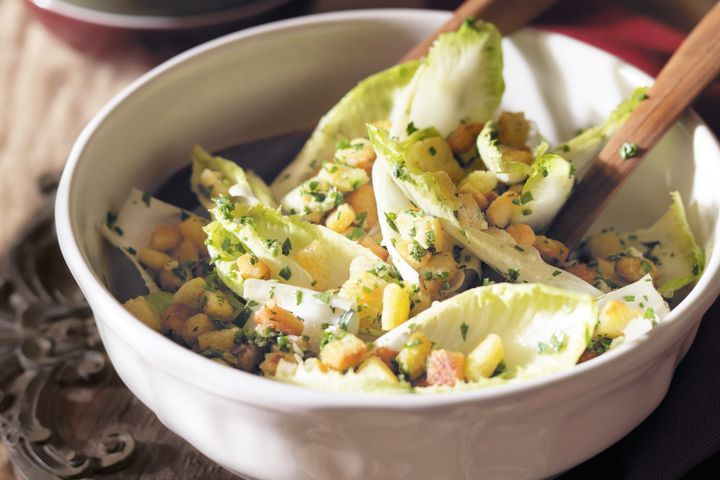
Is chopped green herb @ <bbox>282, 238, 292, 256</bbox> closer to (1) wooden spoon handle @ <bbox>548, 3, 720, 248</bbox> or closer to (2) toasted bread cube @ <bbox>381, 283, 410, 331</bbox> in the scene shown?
(2) toasted bread cube @ <bbox>381, 283, 410, 331</bbox>

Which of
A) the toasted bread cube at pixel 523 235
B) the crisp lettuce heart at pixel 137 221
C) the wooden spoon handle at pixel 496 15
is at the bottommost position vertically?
the crisp lettuce heart at pixel 137 221

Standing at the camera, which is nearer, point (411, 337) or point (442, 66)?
point (411, 337)

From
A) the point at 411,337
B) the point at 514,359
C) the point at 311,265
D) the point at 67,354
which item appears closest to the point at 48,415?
the point at 67,354

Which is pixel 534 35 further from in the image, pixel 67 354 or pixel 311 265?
pixel 67 354

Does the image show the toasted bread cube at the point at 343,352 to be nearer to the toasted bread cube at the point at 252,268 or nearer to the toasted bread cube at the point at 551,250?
the toasted bread cube at the point at 252,268

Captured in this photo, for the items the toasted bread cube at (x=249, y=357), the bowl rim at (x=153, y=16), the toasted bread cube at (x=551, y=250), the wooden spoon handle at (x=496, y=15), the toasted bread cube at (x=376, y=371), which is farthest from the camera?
the bowl rim at (x=153, y=16)

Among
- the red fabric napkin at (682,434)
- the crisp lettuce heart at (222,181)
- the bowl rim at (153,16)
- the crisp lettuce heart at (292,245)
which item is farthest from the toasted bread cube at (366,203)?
the bowl rim at (153,16)

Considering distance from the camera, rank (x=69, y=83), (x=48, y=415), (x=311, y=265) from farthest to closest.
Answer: (x=69, y=83) < (x=48, y=415) < (x=311, y=265)

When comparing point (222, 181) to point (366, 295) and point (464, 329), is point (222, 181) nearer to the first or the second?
point (366, 295)
